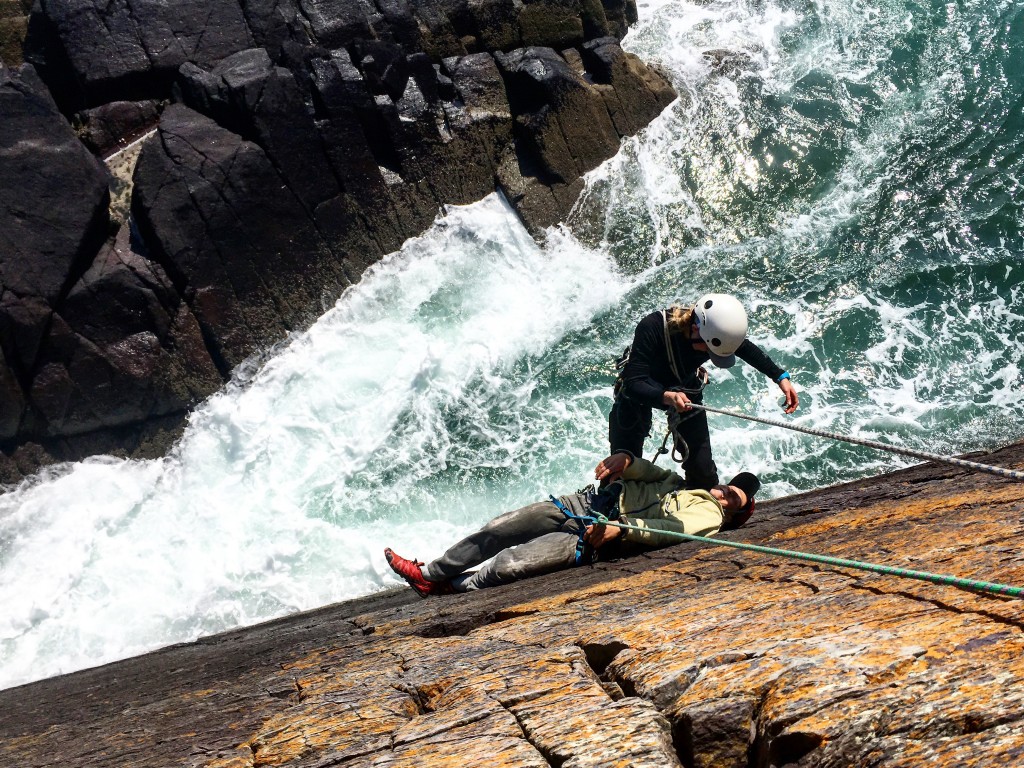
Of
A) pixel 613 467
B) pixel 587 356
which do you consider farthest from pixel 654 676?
pixel 587 356

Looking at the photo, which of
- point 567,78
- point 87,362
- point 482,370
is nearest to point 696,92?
point 567,78

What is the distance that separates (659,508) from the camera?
7.16 meters

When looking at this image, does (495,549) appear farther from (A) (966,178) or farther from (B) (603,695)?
(A) (966,178)

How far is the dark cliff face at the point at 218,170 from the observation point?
12.9m

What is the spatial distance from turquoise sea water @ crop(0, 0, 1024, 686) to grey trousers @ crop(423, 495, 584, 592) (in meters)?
4.54

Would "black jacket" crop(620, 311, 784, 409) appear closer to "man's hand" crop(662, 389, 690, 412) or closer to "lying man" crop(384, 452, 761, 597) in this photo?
"man's hand" crop(662, 389, 690, 412)

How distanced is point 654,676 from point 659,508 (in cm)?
340

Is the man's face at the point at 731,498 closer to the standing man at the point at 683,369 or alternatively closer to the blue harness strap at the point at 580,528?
the standing man at the point at 683,369

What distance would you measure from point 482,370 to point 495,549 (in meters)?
7.30

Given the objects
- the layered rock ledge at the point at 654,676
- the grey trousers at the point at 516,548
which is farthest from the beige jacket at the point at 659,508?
the grey trousers at the point at 516,548

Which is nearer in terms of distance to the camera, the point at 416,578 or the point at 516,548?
the point at 516,548

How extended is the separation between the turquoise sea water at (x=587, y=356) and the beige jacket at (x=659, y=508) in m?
5.10

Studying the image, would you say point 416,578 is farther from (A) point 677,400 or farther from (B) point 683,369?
(B) point 683,369

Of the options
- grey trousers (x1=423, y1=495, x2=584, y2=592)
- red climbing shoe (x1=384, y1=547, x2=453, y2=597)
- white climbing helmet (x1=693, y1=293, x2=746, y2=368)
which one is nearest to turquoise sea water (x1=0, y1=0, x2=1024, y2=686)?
red climbing shoe (x1=384, y1=547, x2=453, y2=597)
